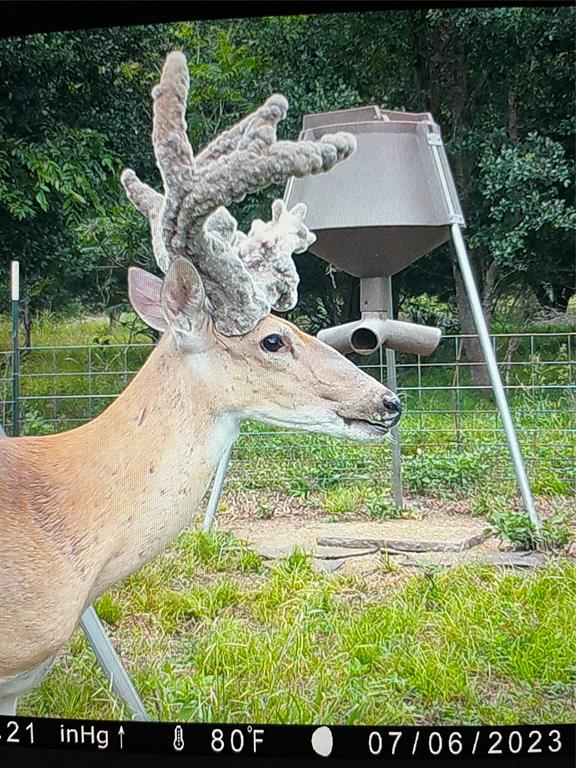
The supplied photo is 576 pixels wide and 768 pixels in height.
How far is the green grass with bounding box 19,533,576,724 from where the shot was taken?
1597mm

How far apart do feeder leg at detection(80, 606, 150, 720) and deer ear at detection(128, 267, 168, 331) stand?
0.51 meters

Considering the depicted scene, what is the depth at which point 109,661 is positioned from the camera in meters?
1.63

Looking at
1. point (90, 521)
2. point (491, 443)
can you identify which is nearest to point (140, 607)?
point (90, 521)

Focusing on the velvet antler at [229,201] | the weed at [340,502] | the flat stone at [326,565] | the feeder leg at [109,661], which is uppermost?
the velvet antler at [229,201]

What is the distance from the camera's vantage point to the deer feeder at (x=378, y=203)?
160 cm

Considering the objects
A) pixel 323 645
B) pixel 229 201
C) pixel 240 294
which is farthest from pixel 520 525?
pixel 229 201

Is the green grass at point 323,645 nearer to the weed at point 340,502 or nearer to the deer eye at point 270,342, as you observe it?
the weed at point 340,502

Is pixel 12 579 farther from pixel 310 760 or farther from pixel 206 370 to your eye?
pixel 310 760

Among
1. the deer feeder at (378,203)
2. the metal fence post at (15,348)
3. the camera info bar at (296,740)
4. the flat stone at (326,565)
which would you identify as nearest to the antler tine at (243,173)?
the deer feeder at (378,203)

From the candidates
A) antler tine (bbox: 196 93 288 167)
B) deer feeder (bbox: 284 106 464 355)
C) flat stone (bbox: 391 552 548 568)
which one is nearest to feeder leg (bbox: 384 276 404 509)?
deer feeder (bbox: 284 106 464 355)

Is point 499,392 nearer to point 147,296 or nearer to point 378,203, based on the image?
point 378,203

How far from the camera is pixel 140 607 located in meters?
1.66

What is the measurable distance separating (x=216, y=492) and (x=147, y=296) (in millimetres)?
361

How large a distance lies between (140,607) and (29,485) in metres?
0.29
